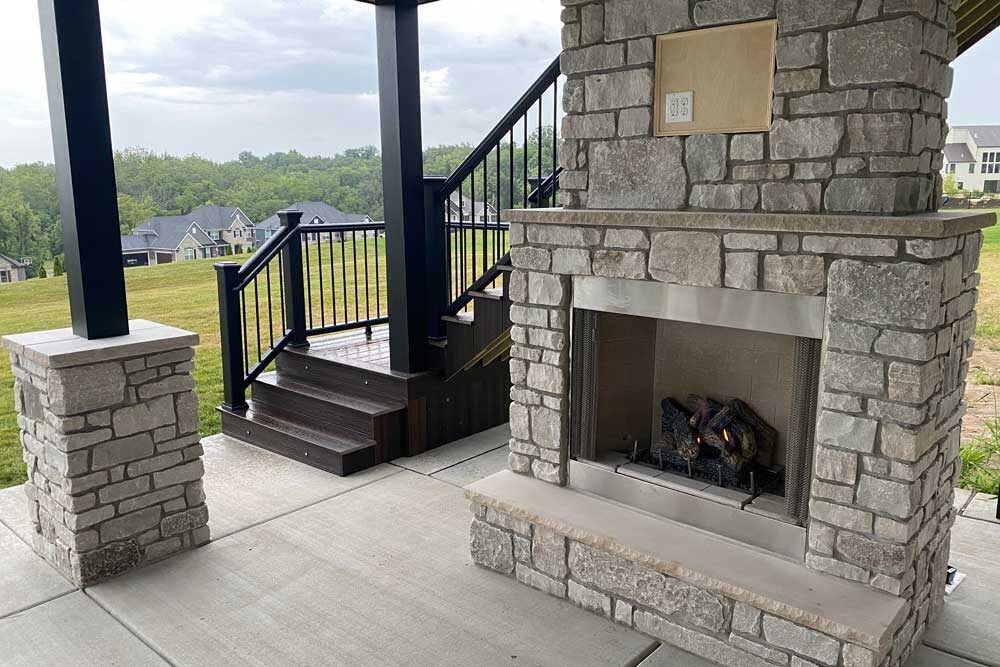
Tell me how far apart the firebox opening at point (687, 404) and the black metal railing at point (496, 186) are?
975 mm

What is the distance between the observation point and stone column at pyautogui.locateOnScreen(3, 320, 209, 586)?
312 cm

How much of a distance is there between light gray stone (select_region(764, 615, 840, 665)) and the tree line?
387 centimetres

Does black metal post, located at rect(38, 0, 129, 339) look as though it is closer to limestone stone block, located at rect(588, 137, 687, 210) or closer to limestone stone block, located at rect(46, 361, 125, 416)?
limestone stone block, located at rect(46, 361, 125, 416)

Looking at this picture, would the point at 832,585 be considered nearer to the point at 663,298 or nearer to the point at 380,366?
the point at 663,298

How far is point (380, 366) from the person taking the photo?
4926 mm

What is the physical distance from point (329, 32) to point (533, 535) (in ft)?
28.9

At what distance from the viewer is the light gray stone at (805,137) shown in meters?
2.39

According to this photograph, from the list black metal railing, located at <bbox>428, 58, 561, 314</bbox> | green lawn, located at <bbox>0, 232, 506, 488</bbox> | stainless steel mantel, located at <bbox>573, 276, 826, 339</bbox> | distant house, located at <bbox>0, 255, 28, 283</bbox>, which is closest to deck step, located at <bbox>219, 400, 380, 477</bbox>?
green lawn, located at <bbox>0, 232, 506, 488</bbox>

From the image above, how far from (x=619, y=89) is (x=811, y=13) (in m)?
0.75

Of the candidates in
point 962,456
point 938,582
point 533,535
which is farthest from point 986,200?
point 533,535

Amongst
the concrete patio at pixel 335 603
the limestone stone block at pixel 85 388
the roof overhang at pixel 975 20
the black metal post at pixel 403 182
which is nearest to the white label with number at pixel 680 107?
the roof overhang at pixel 975 20

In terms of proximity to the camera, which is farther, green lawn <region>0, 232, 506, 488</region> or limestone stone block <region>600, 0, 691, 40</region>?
green lawn <region>0, 232, 506, 488</region>

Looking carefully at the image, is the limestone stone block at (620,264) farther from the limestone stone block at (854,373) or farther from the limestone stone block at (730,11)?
the limestone stone block at (730,11)

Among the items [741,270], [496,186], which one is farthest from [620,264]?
[496,186]
